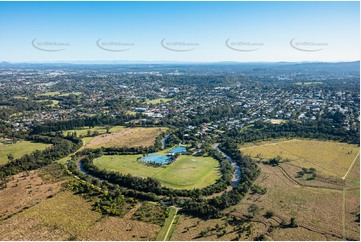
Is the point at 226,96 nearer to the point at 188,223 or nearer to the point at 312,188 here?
the point at 312,188

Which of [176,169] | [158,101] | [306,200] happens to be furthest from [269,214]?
[158,101]

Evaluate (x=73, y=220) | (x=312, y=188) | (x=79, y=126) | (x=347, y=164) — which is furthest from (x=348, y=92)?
(x=73, y=220)

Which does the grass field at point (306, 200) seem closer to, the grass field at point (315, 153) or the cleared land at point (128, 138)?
the grass field at point (315, 153)

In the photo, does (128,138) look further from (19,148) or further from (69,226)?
(69,226)

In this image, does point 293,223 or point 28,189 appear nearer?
point 293,223

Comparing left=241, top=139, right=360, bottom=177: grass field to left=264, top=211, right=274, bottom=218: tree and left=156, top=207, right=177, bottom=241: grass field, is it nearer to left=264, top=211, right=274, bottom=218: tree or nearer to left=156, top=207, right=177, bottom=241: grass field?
left=264, top=211, right=274, bottom=218: tree

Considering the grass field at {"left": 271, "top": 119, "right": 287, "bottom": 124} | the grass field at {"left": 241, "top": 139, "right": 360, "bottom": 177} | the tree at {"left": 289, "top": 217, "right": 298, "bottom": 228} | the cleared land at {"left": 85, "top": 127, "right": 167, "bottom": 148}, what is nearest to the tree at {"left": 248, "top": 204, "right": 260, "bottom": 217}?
the tree at {"left": 289, "top": 217, "right": 298, "bottom": 228}

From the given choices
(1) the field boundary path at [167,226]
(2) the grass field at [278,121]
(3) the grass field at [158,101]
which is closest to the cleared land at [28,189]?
(1) the field boundary path at [167,226]
